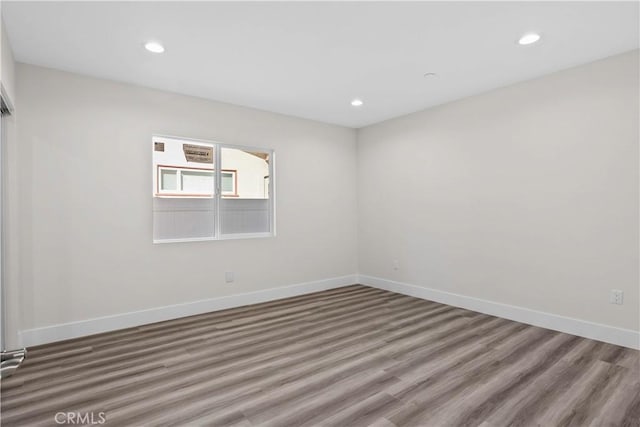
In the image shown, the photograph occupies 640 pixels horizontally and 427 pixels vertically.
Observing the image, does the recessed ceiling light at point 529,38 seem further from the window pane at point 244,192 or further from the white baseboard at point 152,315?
the white baseboard at point 152,315

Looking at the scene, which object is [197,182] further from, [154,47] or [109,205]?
[154,47]

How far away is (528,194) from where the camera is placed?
3543mm

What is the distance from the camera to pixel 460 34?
2639mm

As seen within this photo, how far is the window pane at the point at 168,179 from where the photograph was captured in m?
3.85

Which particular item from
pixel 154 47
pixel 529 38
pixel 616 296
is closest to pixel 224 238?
pixel 154 47

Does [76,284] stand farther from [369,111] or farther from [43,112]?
[369,111]

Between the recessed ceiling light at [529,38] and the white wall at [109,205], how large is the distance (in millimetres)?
3013

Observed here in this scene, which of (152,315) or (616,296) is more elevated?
(616,296)

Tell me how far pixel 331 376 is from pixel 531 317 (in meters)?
2.44

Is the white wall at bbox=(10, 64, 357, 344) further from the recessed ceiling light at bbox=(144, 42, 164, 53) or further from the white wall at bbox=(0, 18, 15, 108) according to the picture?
the recessed ceiling light at bbox=(144, 42, 164, 53)

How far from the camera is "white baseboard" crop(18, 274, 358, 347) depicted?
309 centimetres

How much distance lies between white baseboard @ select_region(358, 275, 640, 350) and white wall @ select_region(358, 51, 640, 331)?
0.06m

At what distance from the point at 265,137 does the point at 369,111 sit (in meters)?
1.51

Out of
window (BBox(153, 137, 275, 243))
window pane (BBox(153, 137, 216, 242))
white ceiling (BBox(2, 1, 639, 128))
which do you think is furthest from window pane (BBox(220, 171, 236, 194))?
white ceiling (BBox(2, 1, 639, 128))
